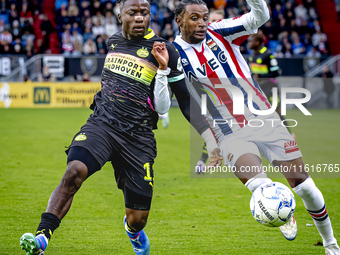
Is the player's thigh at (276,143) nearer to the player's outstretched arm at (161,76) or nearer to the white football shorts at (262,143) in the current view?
the white football shorts at (262,143)

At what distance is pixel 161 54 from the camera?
3.75m

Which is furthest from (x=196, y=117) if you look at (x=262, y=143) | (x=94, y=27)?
(x=94, y=27)

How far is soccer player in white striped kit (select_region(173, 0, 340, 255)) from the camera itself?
4160 millimetres

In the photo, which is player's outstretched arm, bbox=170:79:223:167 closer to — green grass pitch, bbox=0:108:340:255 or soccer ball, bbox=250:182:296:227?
soccer ball, bbox=250:182:296:227

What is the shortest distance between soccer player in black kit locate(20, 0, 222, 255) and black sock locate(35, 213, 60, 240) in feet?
1.72

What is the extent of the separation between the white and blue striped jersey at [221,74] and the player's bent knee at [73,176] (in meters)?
1.48

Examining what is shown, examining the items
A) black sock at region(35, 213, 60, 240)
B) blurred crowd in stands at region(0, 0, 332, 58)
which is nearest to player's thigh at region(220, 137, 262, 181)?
black sock at region(35, 213, 60, 240)

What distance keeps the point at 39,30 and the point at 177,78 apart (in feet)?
68.7

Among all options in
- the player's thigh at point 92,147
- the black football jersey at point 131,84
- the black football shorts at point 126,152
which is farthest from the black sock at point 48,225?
the black football jersey at point 131,84

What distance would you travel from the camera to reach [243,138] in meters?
4.26

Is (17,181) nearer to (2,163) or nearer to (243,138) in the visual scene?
(2,163)

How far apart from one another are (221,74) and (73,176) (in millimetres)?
1804

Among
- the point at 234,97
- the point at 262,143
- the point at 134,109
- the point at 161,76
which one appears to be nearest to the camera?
the point at 161,76

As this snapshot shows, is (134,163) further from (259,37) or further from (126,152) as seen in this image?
(259,37)
